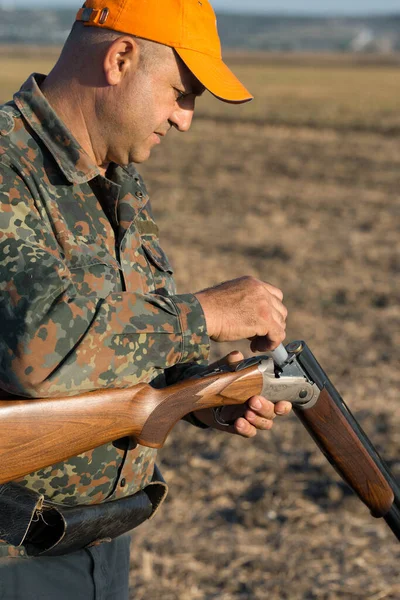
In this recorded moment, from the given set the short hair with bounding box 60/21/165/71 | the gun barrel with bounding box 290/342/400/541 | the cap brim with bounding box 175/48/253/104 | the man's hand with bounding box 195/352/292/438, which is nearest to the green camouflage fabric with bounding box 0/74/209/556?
the short hair with bounding box 60/21/165/71

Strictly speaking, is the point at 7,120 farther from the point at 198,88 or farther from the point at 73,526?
the point at 73,526

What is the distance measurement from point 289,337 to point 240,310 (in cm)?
570

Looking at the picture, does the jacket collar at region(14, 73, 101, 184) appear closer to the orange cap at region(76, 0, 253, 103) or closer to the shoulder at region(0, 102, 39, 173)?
the shoulder at region(0, 102, 39, 173)

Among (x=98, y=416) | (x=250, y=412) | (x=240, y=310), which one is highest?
(x=240, y=310)

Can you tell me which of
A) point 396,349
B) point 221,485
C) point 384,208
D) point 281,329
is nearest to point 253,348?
point 281,329

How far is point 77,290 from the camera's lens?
2.28m

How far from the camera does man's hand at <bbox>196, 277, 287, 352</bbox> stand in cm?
238

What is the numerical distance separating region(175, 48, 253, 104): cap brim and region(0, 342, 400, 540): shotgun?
28.4 inches

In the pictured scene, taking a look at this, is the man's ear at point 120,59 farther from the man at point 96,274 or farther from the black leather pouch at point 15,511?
the black leather pouch at point 15,511

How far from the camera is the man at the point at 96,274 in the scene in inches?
83.5

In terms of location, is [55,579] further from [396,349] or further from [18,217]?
[396,349]

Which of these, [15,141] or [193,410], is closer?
[15,141]

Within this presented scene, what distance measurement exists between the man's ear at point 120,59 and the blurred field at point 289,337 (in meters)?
2.84

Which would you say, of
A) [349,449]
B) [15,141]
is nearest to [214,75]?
[15,141]
